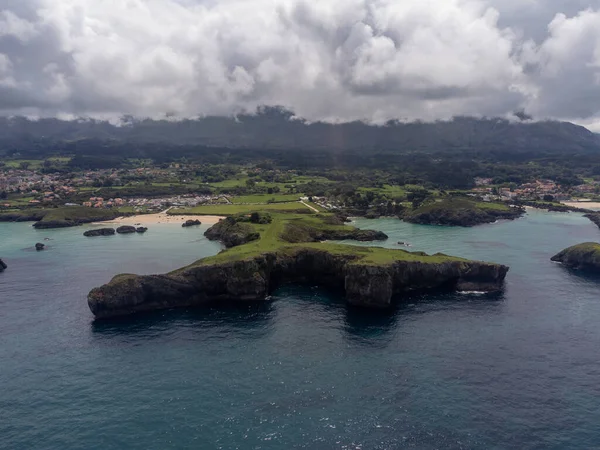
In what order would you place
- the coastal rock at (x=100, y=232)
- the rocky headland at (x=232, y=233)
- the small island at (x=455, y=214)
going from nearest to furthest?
the rocky headland at (x=232, y=233), the coastal rock at (x=100, y=232), the small island at (x=455, y=214)

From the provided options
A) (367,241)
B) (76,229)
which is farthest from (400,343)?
(76,229)

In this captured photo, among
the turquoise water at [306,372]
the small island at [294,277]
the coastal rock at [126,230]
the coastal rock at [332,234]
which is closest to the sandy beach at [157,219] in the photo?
the coastal rock at [126,230]

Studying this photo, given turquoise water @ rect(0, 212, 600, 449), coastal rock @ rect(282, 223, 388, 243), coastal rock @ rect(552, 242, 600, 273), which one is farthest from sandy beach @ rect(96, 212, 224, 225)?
coastal rock @ rect(552, 242, 600, 273)

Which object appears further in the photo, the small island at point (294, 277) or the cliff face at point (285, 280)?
the small island at point (294, 277)

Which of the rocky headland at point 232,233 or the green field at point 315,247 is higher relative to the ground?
the green field at point 315,247

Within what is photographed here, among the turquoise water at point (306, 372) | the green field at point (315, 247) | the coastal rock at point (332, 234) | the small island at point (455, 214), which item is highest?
the small island at point (455, 214)

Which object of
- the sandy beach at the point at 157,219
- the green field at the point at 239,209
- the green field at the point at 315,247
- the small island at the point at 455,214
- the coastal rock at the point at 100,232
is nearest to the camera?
the green field at the point at 315,247

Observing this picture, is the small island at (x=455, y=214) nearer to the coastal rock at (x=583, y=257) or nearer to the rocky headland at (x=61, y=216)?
the coastal rock at (x=583, y=257)

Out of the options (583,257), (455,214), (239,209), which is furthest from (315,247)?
(239,209)
